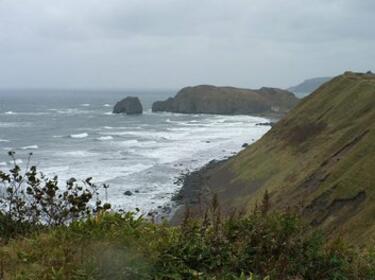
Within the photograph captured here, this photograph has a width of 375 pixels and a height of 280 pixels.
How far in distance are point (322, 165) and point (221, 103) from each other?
136 meters

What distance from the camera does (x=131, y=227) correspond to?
7266 mm

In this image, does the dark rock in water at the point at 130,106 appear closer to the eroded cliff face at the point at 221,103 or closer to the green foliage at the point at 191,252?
the eroded cliff face at the point at 221,103

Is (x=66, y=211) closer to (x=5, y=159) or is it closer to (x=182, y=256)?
(x=182, y=256)

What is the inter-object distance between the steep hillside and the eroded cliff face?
356 feet

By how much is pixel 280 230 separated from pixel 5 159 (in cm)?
6339

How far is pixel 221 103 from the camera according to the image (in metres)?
175

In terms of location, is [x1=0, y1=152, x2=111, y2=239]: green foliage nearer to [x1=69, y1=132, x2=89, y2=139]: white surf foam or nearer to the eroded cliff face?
[x1=69, y1=132, x2=89, y2=139]: white surf foam

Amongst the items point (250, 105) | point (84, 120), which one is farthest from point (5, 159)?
point (250, 105)

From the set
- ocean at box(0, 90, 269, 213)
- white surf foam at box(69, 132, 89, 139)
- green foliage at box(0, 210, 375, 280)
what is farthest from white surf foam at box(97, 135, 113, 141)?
green foliage at box(0, 210, 375, 280)

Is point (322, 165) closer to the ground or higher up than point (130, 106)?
closer to the ground

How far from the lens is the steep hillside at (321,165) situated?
30.9 metres

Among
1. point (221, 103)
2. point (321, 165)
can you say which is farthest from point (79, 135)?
point (221, 103)

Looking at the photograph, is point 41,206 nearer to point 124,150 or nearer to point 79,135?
point 124,150

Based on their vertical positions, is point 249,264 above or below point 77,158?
above
